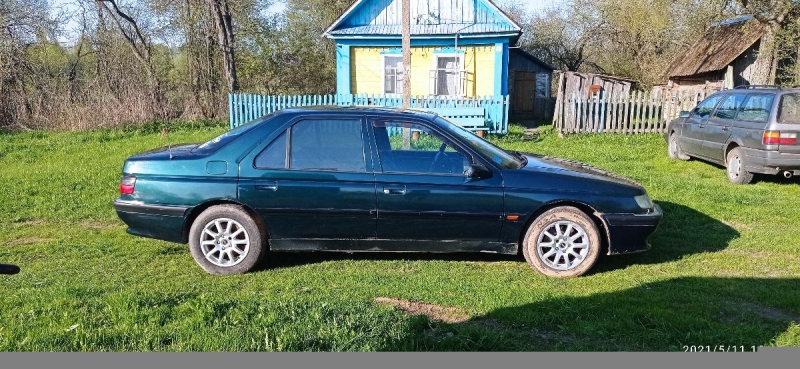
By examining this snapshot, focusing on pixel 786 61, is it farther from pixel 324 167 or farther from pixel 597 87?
pixel 324 167

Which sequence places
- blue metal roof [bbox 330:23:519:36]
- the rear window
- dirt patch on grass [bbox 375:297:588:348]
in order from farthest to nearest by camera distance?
1. blue metal roof [bbox 330:23:519:36]
2. the rear window
3. dirt patch on grass [bbox 375:297:588:348]

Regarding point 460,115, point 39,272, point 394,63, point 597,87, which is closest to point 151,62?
point 394,63

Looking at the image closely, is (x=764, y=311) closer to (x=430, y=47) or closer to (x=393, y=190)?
(x=393, y=190)

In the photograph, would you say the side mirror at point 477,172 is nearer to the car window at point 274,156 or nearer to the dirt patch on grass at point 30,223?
the car window at point 274,156

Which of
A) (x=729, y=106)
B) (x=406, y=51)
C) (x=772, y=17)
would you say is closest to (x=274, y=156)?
(x=406, y=51)

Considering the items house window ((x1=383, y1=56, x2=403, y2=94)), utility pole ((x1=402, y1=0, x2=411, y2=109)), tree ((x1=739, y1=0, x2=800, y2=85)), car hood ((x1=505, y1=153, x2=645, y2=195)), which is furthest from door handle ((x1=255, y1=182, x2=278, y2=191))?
house window ((x1=383, y1=56, x2=403, y2=94))

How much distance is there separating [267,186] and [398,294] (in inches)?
62.6

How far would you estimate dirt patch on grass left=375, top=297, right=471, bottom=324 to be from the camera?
426cm

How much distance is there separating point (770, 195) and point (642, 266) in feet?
14.3

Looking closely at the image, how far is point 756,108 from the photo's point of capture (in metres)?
9.58

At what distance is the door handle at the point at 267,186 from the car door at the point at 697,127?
8559mm

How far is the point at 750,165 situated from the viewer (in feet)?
30.9

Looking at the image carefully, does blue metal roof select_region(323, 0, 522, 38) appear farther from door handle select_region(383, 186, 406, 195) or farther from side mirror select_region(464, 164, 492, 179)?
door handle select_region(383, 186, 406, 195)

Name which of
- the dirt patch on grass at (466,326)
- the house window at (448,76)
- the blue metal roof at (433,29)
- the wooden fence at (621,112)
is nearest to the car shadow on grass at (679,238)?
the dirt patch on grass at (466,326)
